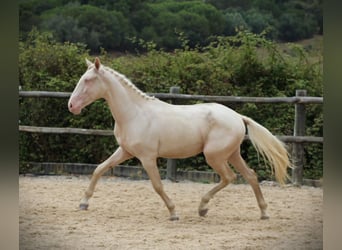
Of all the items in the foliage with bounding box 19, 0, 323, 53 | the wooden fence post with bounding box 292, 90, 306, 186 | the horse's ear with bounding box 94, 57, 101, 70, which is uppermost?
the foliage with bounding box 19, 0, 323, 53

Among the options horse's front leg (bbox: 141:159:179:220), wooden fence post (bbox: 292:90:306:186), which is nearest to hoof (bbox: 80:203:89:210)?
horse's front leg (bbox: 141:159:179:220)

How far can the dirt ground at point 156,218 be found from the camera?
3.92m

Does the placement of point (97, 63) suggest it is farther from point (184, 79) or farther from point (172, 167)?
point (172, 167)

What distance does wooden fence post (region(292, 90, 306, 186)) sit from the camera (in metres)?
4.85

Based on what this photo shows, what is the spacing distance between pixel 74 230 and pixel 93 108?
4.70 feet

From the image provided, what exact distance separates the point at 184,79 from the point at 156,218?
133 cm

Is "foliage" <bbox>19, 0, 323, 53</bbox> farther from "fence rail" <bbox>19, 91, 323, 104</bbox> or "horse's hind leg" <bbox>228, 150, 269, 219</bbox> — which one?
"horse's hind leg" <bbox>228, 150, 269, 219</bbox>

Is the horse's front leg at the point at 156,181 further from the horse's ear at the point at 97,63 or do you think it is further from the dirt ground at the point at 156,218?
the horse's ear at the point at 97,63

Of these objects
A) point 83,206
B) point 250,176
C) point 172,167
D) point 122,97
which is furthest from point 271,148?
point 83,206

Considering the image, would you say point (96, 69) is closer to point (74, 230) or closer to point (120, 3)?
point (120, 3)

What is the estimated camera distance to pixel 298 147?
5035mm

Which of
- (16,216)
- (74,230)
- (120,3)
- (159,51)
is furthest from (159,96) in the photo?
(16,216)

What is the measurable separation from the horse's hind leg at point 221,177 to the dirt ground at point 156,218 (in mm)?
69
